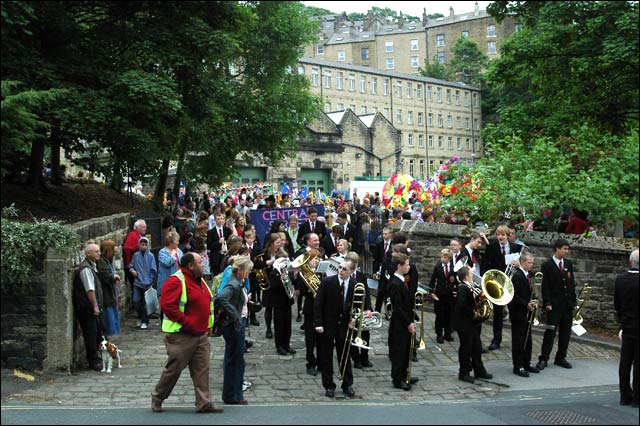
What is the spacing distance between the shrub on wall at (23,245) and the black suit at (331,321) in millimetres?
4006

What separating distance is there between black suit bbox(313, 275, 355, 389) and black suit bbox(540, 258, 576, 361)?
12.4ft

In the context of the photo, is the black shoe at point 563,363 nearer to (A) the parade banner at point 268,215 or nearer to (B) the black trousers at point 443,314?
(B) the black trousers at point 443,314

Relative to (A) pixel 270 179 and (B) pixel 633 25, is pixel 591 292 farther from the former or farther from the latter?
(A) pixel 270 179

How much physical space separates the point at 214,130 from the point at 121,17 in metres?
8.25

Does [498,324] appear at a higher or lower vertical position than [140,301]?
lower

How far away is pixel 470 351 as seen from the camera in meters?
11.0

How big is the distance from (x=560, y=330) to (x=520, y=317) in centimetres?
110

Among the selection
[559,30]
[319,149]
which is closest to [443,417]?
[559,30]

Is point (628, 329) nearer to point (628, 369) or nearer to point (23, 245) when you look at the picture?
point (628, 369)

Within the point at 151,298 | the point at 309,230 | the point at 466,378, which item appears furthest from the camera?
the point at 309,230

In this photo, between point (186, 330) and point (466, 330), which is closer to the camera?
point (186, 330)

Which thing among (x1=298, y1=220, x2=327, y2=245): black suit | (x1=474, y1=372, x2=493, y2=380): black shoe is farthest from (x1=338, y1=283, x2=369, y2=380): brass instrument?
(x1=298, y1=220, x2=327, y2=245): black suit

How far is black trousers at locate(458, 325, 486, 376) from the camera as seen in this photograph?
1084 cm

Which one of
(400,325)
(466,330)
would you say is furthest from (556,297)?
(400,325)
